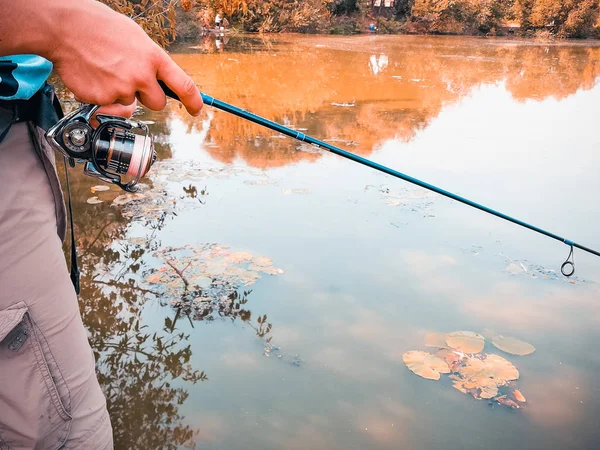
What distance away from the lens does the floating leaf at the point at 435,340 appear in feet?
8.00

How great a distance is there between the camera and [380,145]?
17.9 feet

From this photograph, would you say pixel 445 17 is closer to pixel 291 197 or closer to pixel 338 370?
pixel 291 197

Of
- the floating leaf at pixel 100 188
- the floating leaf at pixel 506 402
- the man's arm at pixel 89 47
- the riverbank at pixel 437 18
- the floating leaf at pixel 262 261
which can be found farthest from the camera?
the riverbank at pixel 437 18

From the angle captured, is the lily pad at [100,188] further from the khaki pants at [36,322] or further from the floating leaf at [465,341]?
the khaki pants at [36,322]

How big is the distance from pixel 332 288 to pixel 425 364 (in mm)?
684

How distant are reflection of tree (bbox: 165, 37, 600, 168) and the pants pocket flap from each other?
→ 3.69 metres

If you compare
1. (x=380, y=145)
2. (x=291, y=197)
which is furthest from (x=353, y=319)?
(x=380, y=145)

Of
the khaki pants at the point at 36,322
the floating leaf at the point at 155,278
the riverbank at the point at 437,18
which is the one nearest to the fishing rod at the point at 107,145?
the khaki pants at the point at 36,322

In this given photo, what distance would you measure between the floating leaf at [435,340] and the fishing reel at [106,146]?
1.64 meters

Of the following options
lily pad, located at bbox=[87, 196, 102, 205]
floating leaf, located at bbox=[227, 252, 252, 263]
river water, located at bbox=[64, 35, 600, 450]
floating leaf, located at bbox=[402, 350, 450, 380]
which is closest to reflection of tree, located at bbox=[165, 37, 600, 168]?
river water, located at bbox=[64, 35, 600, 450]

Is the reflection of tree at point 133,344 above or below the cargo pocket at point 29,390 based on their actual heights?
below

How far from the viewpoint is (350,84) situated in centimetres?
895

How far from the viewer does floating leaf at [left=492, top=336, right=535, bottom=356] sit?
2439 mm

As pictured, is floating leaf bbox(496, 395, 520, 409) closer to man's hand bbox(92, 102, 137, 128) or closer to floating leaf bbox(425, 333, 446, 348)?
floating leaf bbox(425, 333, 446, 348)
